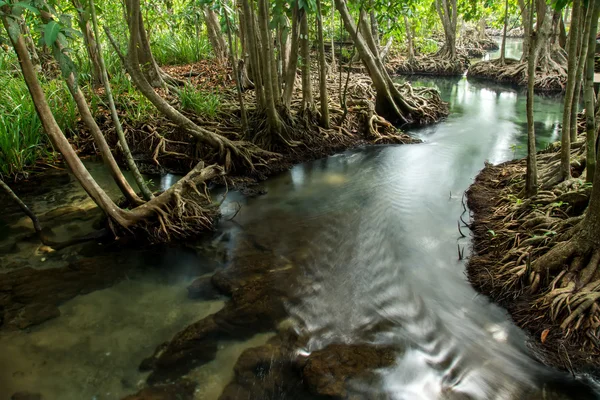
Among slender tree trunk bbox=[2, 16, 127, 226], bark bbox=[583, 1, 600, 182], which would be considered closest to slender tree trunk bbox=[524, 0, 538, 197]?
bark bbox=[583, 1, 600, 182]

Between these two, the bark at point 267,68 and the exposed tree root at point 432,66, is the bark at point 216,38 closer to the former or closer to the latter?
the bark at point 267,68

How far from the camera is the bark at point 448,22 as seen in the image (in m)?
16.9

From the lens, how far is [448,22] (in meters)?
17.3

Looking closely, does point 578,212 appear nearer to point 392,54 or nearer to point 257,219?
point 257,219

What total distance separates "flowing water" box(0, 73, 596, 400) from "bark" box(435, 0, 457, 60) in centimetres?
1257

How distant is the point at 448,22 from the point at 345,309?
54.7ft

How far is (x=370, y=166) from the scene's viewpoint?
7.76 metres

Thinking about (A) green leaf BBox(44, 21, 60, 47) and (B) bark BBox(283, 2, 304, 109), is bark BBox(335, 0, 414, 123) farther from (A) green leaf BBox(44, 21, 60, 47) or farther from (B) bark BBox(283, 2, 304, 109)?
(A) green leaf BBox(44, 21, 60, 47)

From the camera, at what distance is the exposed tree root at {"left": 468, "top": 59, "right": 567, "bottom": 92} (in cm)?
1339

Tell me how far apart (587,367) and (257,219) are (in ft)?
12.9

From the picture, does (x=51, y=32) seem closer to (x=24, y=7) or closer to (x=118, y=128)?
(x=24, y=7)

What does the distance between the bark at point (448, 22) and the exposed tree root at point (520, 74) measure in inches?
54.9

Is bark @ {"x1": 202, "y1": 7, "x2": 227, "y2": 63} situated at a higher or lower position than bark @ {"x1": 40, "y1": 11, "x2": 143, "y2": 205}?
higher

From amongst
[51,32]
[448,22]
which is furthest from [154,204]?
[448,22]
